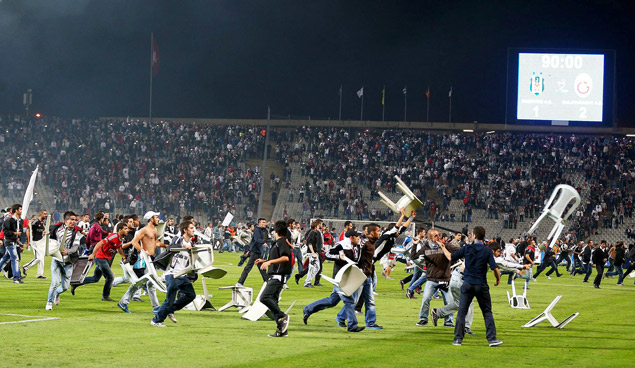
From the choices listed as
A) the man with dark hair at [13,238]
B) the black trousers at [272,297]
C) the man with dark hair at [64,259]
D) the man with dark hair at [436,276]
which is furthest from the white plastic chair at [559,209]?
the man with dark hair at [13,238]

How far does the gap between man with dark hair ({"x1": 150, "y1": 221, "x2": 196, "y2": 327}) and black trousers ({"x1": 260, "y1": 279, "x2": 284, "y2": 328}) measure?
4.36ft

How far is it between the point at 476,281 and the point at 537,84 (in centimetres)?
4875

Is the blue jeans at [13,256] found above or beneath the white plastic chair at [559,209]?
beneath

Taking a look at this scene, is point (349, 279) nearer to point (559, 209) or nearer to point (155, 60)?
point (559, 209)

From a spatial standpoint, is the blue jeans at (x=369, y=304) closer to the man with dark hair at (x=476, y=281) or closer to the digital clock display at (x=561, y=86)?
the man with dark hair at (x=476, y=281)

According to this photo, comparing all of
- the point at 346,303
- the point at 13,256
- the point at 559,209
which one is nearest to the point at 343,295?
the point at 346,303

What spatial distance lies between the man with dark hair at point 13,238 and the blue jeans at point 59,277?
578 centimetres

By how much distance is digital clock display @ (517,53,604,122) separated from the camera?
59.4m

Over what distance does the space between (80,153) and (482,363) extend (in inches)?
2349

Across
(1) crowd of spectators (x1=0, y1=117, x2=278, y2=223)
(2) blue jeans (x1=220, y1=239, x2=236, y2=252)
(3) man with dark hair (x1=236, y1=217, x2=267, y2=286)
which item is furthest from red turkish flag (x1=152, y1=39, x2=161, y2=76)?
(3) man with dark hair (x1=236, y1=217, x2=267, y2=286)

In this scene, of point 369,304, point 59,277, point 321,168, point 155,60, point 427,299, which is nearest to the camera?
point 369,304

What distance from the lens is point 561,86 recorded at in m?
59.5

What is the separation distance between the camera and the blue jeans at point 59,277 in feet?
56.3

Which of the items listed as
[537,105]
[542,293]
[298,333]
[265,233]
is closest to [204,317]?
[298,333]
